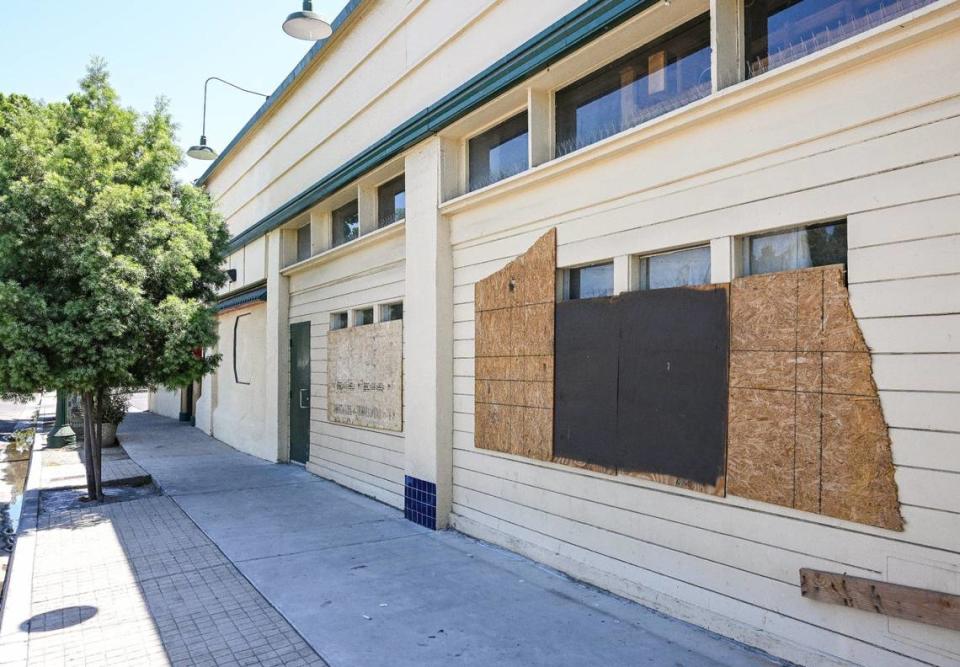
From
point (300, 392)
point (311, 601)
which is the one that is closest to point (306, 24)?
point (300, 392)

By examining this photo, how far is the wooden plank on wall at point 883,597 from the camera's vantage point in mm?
3182

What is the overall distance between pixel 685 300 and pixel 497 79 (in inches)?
120

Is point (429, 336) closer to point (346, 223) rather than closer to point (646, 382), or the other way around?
point (646, 382)

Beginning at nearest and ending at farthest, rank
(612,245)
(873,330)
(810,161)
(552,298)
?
1. (873,330)
2. (810,161)
3. (612,245)
4. (552,298)

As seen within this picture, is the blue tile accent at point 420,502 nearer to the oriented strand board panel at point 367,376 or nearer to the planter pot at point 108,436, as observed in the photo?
the oriented strand board panel at point 367,376

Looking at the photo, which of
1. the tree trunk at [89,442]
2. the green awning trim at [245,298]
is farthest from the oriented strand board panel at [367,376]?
the green awning trim at [245,298]

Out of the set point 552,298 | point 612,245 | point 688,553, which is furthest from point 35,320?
point 688,553

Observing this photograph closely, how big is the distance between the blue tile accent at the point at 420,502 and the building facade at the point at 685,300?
0.18 ft

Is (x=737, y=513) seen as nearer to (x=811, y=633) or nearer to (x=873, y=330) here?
(x=811, y=633)

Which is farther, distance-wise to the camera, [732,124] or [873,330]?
[732,124]

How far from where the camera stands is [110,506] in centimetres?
840

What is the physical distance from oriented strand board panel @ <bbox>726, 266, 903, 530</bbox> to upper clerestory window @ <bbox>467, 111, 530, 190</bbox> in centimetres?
298

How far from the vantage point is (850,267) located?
3672 mm

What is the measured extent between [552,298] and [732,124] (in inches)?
81.9
